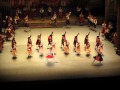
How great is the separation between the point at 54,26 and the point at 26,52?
7.62 metres

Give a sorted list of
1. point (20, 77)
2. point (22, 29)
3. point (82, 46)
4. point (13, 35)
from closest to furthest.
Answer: point (20, 77), point (82, 46), point (13, 35), point (22, 29)

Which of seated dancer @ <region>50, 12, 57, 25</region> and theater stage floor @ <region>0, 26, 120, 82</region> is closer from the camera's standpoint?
theater stage floor @ <region>0, 26, 120, 82</region>

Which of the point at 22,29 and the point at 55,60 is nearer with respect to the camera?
the point at 55,60

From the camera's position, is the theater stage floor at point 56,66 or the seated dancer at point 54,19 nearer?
the theater stage floor at point 56,66

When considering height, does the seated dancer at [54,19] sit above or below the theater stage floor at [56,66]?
above

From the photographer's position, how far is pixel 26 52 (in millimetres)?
27188

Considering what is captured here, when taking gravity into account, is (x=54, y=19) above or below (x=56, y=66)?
above

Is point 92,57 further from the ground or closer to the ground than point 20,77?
further from the ground

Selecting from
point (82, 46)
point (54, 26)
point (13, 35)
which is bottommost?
point (82, 46)

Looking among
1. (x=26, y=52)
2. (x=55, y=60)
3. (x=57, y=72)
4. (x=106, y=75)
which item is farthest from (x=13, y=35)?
(x=106, y=75)

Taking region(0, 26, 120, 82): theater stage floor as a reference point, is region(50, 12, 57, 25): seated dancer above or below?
above

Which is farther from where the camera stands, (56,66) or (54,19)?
(54,19)

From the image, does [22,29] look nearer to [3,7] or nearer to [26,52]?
[3,7]

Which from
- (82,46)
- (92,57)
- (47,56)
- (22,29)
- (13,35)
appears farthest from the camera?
(22,29)
